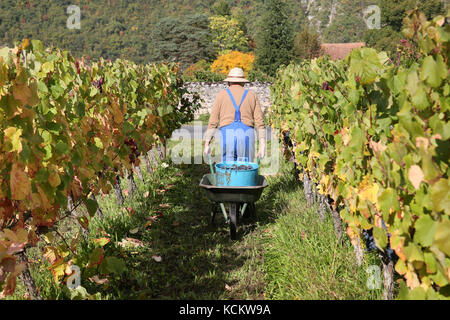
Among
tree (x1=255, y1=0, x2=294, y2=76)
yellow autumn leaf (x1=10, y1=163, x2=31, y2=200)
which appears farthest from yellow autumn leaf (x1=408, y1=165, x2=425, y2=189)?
tree (x1=255, y1=0, x2=294, y2=76)

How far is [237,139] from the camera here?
4.54 metres

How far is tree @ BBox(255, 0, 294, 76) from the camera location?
140ft

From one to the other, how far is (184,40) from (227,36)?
864 cm

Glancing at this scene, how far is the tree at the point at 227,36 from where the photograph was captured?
203 ft

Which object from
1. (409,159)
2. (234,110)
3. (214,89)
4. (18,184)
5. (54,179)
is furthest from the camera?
(214,89)

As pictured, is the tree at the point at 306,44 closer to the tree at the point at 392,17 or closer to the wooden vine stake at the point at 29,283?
the tree at the point at 392,17

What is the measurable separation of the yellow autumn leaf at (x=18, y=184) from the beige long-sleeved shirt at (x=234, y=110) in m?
2.73

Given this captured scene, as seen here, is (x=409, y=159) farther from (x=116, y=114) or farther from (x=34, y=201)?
(x=116, y=114)

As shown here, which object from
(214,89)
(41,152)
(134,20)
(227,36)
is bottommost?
(41,152)

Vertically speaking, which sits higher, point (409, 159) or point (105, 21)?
point (105, 21)

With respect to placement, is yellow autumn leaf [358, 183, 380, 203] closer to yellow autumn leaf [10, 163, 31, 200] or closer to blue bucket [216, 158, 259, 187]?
yellow autumn leaf [10, 163, 31, 200]

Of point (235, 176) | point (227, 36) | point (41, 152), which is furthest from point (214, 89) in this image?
point (227, 36)

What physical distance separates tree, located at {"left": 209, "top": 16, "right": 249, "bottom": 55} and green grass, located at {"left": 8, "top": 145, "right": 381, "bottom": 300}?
59.2m
